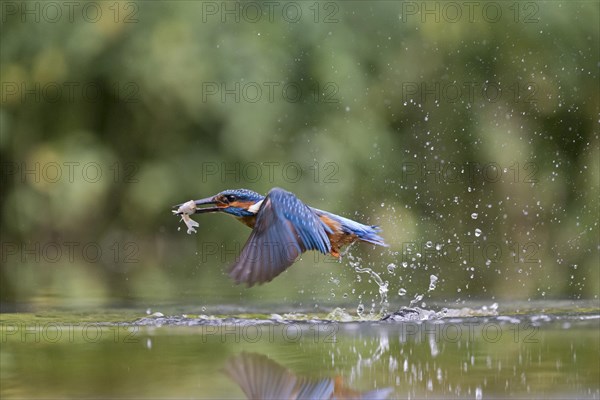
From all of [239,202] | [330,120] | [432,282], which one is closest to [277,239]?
[239,202]

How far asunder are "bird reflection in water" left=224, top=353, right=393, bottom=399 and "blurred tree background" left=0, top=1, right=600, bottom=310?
520 cm

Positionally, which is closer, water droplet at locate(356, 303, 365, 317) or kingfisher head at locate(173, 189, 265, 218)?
kingfisher head at locate(173, 189, 265, 218)

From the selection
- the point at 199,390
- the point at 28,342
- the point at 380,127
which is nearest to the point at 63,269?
the point at 380,127

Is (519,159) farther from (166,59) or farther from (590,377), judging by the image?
(590,377)

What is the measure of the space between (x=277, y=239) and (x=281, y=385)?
1.66 m

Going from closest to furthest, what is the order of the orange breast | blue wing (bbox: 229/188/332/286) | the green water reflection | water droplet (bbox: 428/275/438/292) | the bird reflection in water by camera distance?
the bird reflection in water
the green water reflection
blue wing (bbox: 229/188/332/286)
the orange breast
water droplet (bbox: 428/275/438/292)

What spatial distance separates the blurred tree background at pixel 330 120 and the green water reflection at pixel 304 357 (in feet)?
11.5

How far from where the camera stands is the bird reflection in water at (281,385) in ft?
14.6

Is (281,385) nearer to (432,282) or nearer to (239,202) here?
(239,202)

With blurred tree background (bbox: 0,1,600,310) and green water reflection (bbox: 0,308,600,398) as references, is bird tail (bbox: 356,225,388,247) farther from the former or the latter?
blurred tree background (bbox: 0,1,600,310)

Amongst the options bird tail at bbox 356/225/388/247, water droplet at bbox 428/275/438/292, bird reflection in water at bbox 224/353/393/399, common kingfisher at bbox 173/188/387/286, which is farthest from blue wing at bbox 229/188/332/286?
water droplet at bbox 428/275/438/292

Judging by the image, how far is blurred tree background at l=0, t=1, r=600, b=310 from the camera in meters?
10.7

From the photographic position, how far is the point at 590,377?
4.88m

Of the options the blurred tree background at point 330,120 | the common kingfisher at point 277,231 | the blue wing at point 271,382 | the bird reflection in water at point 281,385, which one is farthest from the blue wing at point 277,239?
the blurred tree background at point 330,120
